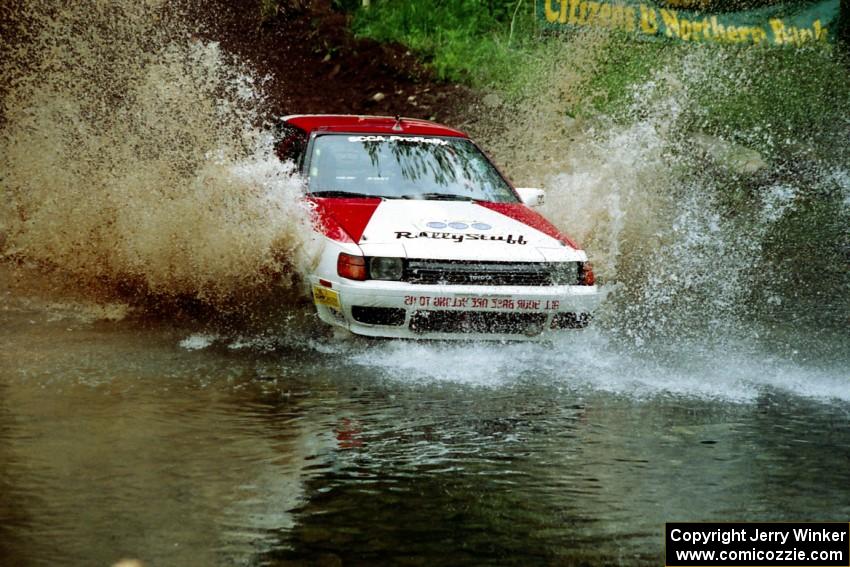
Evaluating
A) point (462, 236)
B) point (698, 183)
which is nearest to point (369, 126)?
point (462, 236)

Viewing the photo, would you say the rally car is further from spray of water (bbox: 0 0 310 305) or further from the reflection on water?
spray of water (bbox: 0 0 310 305)

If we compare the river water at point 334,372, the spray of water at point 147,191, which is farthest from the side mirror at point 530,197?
the spray of water at point 147,191

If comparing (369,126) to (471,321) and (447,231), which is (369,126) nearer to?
(447,231)

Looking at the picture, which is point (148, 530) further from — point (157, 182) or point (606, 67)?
point (606, 67)

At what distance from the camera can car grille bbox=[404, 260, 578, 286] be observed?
7691mm

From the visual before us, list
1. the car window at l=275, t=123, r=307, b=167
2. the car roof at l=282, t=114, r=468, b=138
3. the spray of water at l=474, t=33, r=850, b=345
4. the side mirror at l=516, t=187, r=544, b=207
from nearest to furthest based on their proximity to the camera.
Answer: the side mirror at l=516, t=187, r=544, b=207
the car window at l=275, t=123, r=307, b=167
the car roof at l=282, t=114, r=468, b=138
the spray of water at l=474, t=33, r=850, b=345

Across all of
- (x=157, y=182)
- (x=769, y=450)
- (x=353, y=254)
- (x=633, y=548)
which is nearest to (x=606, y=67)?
(x=157, y=182)

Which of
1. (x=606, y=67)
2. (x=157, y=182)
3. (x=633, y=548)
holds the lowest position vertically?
(x=633, y=548)

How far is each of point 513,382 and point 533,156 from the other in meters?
9.23

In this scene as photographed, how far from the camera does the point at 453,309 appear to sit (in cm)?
765

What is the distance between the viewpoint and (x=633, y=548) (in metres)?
4.48

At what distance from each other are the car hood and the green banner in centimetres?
946

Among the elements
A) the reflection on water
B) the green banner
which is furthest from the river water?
the green banner

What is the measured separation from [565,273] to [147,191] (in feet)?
12.7
